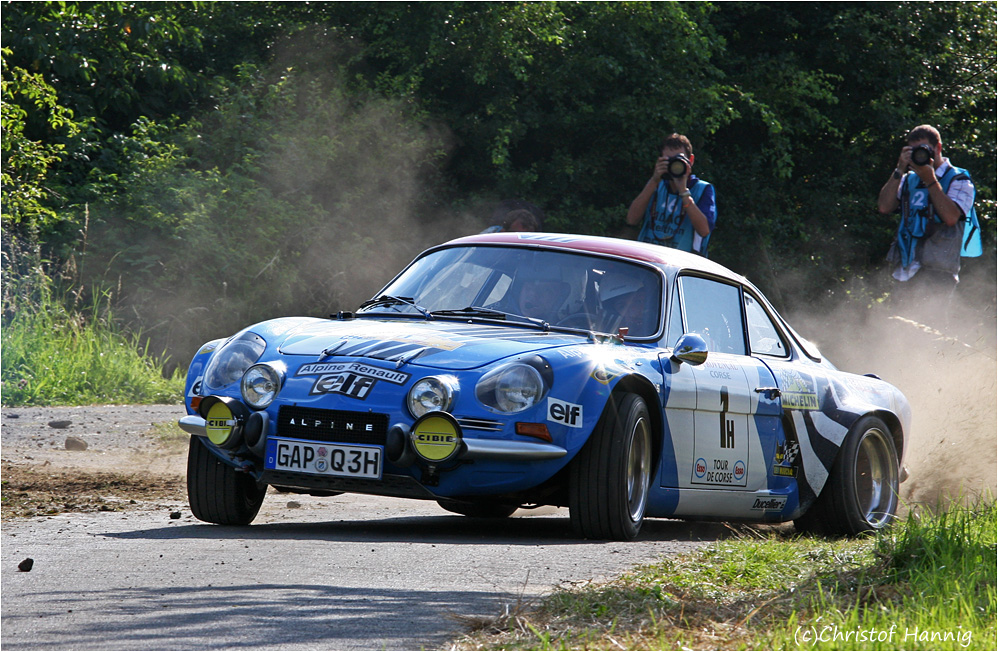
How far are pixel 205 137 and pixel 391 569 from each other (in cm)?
1414

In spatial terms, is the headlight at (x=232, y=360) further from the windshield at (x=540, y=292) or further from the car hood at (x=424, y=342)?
the windshield at (x=540, y=292)

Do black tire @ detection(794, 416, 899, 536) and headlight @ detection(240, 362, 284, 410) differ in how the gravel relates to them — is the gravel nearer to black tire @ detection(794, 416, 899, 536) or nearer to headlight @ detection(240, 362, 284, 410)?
headlight @ detection(240, 362, 284, 410)

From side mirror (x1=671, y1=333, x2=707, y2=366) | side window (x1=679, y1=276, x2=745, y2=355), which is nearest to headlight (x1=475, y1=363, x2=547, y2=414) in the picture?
side mirror (x1=671, y1=333, x2=707, y2=366)

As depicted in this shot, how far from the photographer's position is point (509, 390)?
5.48 meters

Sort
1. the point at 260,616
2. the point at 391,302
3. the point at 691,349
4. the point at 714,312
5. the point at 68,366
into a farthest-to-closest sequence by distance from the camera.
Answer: the point at 68,366, the point at 714,312, the point at 391,302, the point at 691,349, the point at 260,616

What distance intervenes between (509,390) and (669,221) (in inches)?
218

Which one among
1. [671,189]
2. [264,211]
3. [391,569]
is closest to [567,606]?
[391,569]

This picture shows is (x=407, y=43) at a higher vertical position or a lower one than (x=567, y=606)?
higher

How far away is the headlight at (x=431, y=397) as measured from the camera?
542 centimetres

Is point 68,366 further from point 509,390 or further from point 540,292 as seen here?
point 509,390

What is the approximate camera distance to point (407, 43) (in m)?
19.4

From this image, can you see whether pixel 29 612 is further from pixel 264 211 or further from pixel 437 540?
pixel 264 211

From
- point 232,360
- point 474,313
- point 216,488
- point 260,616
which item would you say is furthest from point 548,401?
point 260,616

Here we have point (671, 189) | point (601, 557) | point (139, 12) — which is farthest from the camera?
point (139, 12)
